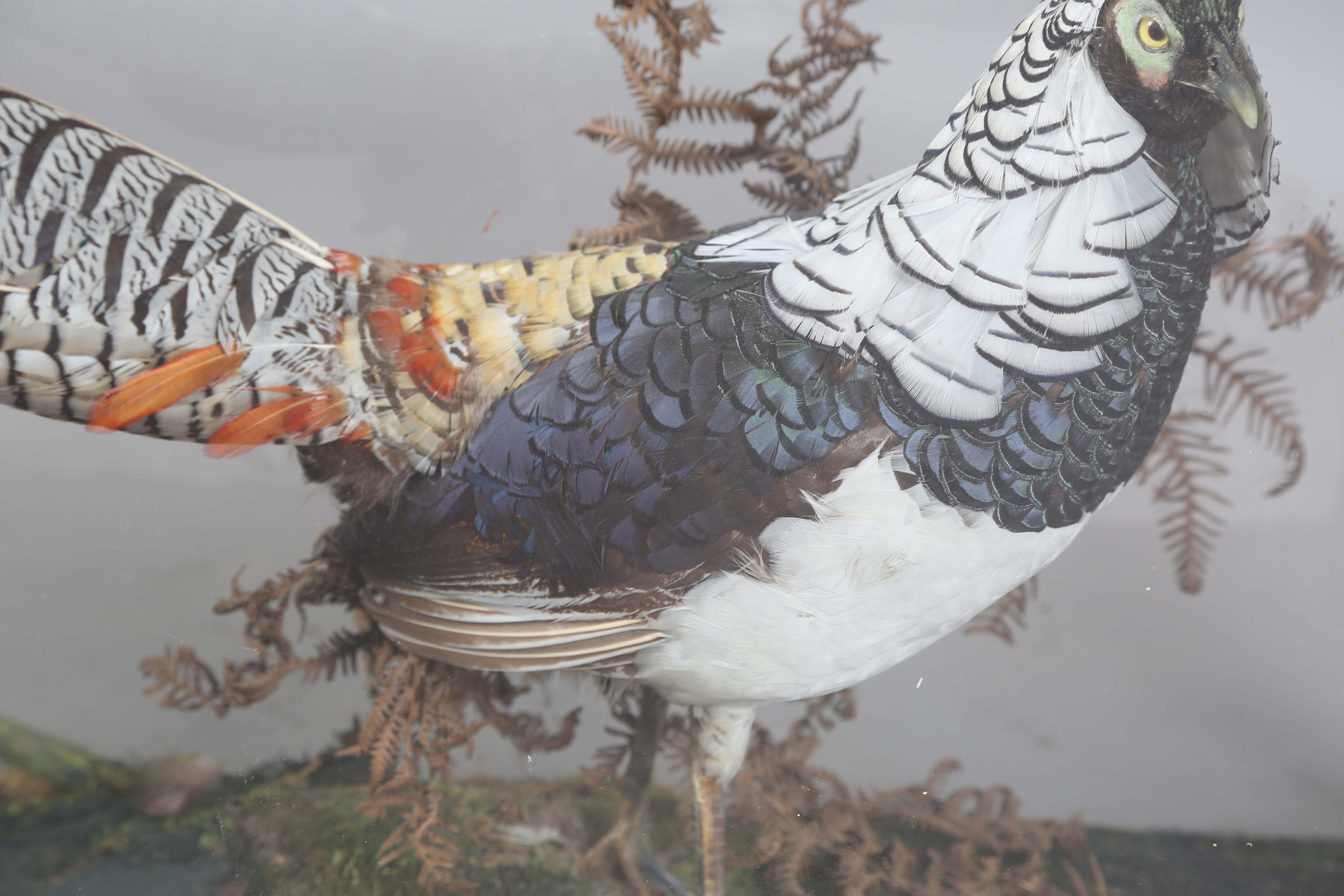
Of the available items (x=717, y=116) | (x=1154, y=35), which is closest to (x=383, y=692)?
(x=717, y=116)

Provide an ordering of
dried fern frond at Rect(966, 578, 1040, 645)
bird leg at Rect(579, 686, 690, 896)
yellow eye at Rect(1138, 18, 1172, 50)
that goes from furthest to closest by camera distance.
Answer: dried fern frond at Rect(966, 578, 1040, 645) → bird leg at Rect(579, 686, 690, 896) → yellow eye at Rect(1138, 18, 1172, 50)

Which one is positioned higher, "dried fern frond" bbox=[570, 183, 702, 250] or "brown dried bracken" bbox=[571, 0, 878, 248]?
"brown dried bracken" bbox=[571, 0, 878, 248]

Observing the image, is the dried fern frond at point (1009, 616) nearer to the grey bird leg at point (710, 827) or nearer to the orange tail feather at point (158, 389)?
the grey bird leg at point (710, 827)

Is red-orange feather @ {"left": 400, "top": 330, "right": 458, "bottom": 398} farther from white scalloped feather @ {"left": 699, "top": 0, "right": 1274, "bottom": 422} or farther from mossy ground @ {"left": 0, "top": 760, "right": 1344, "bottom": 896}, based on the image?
mossy ground @ {"left": 0, "top": 760, "right": 1344, "bottom": 896}

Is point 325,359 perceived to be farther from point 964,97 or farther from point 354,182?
point 964,97

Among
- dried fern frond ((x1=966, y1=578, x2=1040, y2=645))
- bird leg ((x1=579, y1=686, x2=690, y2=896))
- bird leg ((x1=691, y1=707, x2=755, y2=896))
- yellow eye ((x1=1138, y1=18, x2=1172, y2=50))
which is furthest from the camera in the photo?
dried fern frond ((x1=966, y1=578, x2=1040, y2=645))

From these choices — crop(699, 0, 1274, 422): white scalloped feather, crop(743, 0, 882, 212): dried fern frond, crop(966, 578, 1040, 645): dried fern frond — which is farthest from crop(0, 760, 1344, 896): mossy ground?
crop(743, 0, 882, 212): dried fern frond

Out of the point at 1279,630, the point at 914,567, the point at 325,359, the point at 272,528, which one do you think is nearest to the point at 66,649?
the point at 272,528
